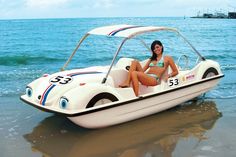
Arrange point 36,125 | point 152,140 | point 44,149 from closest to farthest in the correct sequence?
point 44,149 → point 152,140 → point 36,125

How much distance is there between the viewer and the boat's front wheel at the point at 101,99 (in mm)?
5079

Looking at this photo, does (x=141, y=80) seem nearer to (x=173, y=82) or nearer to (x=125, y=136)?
(x=173, y=82)

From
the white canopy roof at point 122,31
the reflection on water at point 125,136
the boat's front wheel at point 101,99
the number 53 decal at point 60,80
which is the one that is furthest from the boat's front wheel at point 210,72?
the number 53 decal at point 60,80

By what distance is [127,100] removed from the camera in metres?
5.40

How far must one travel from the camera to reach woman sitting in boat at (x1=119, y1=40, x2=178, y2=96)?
596cm

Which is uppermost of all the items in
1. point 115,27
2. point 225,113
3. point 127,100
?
point 115,27

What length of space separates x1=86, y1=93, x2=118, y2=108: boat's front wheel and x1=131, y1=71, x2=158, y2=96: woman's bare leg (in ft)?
1.84

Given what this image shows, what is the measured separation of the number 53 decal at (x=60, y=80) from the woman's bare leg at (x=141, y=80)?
1.09 meters

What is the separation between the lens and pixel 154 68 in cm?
639

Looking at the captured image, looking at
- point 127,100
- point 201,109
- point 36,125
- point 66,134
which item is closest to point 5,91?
point 36,125

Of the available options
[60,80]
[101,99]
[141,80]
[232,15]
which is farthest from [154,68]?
[232,15]

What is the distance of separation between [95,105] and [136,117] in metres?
0.96

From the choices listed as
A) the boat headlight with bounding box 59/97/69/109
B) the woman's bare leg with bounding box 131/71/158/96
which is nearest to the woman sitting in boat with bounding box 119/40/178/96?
the woman's bare leg with bounding box 131/71/158/96

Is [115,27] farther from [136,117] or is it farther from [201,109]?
[201,109]
